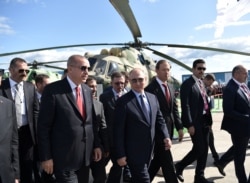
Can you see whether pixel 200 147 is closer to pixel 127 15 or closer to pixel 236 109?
pixel 236 109

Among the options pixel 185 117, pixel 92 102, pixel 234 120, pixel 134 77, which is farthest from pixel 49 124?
pixel 234 120

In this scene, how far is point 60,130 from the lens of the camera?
2861 millimetres

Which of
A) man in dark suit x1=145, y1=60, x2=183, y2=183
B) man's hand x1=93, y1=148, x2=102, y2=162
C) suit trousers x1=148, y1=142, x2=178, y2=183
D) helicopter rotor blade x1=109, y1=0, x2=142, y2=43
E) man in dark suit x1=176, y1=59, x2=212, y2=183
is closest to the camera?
man's hand x1=93, y1=148, x2=102, y2=162

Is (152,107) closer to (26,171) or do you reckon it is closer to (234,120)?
(234,120)

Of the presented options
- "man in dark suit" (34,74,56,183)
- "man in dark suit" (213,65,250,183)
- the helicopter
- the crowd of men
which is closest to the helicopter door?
the helicopter

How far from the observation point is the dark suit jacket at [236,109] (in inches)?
167

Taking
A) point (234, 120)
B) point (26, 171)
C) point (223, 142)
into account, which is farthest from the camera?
point (223, 142)

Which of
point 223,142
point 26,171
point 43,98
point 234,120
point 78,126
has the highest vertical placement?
point 43,98

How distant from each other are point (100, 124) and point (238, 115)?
2.01 meters

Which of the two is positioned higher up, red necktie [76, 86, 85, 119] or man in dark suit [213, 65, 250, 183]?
red necktie [76, 86, 85, 119]

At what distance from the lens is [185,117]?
14.6ft

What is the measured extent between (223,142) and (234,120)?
3.97m

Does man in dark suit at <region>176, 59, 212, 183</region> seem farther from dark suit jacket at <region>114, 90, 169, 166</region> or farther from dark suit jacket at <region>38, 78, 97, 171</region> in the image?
dark suit jacket at <region>38, 78, 97, 171</region>

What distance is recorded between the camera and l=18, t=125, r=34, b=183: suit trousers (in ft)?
12.9
